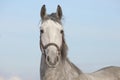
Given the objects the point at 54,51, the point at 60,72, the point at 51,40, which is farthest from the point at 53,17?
the point at 60,72

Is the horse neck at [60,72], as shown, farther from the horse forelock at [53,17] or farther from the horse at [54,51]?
the horse forelock at [53,17]

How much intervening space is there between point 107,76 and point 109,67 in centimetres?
88

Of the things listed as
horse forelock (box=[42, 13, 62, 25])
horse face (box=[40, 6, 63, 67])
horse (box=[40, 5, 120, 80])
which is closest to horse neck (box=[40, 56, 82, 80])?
horse (box=[40, 5, 120, 80])

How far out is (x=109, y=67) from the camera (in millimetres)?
11188

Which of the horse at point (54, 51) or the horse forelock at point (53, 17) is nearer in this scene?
the horse at point (54, 51)

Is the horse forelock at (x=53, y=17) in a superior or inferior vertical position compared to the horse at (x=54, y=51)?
superior

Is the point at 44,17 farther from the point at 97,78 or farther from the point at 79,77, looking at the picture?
the point at 97,78

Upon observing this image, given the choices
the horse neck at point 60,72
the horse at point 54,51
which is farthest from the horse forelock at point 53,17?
the horse neck at point 60,72

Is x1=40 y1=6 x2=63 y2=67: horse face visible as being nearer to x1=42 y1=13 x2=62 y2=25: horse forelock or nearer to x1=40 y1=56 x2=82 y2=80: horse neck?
x1=42 y1=13 x2=62 y2=25: horse forelock

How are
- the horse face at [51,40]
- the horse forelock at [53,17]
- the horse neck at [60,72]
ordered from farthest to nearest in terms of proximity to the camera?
the horse forelock at [53,17] < the horse neck at [60,72] < the horse face at [51,40]

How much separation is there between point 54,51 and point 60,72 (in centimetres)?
66

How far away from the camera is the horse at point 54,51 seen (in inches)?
301

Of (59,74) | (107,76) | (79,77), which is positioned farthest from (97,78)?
(59,74)

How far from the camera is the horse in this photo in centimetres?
764
